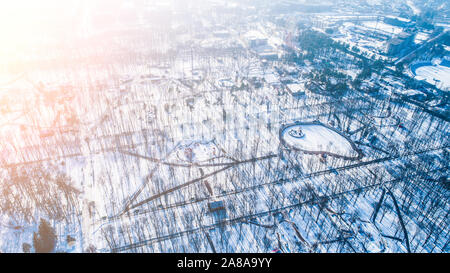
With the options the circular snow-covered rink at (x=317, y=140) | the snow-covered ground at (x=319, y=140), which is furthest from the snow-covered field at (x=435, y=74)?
the snow-covered ground at (x=319, y=140)

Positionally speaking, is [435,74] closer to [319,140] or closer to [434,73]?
[434,73]

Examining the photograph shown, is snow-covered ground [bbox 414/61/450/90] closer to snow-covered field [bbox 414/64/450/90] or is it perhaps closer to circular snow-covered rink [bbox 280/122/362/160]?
snow-covered field [bbox 414/64/450/90]

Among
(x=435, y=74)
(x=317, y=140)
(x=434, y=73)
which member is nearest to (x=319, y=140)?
(x=317, y=140)

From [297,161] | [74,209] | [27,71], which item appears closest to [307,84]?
[297,161]

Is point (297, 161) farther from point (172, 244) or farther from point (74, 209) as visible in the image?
point (74, 209)

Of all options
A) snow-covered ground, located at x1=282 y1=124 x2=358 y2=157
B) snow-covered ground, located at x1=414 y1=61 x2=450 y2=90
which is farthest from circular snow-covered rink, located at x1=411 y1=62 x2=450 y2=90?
snow-covered ground, located at x1=282 y1=124 x2=358 y2=157

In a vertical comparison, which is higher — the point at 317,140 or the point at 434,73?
the point at 434,73
